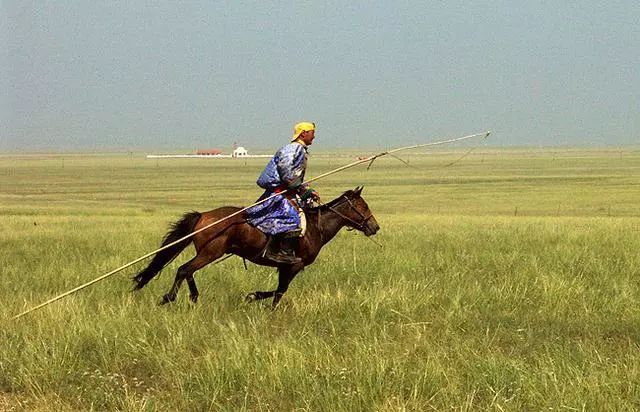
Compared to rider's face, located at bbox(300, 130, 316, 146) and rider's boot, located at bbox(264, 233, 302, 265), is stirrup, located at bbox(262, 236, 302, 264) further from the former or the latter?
rider's face, located at bbox(300, 130, 316, 146)

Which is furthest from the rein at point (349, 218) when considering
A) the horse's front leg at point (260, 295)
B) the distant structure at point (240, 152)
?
the distant structure at point (240, 152)

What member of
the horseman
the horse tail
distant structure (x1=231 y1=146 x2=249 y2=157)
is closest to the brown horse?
the horse tail

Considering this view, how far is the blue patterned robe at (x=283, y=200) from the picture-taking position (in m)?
8.12

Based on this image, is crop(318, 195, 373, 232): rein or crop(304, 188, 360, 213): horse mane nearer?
crop(304, 188, 360, 213): horse mane

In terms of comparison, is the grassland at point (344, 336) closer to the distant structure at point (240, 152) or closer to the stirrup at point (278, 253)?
the stirrup at point (278, 253)

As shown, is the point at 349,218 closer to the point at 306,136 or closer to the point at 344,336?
the point at 306,136

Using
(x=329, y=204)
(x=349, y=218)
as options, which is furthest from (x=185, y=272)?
(x=349, y=218)

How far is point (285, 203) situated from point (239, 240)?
28.3 inches

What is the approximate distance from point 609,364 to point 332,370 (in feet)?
7.59

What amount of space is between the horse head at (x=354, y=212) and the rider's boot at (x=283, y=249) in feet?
2.78

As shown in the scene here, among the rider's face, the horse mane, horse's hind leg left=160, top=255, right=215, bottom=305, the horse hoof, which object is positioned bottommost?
the horse hoof

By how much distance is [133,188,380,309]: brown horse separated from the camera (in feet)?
26.4

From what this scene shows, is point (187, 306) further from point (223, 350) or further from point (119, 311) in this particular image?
point (223, 350)

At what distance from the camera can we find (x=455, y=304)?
7.69 meters
